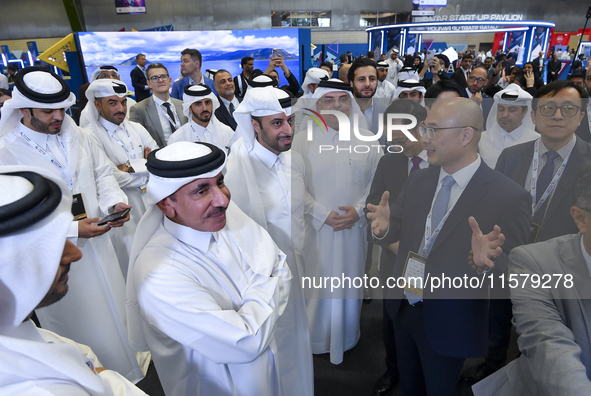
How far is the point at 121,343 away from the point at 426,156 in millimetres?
2403

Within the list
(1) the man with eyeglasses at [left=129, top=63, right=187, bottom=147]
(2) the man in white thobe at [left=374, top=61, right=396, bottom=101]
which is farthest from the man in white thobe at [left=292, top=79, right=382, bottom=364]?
(2) the man in white thobe at [left=374, top=61, right=396, bottom=101]

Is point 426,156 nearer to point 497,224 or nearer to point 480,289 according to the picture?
point 497,224

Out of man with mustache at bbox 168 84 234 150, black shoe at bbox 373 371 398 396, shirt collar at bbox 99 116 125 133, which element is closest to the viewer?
black shoe at bbox 373 371 398 396

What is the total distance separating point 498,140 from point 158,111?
379cm

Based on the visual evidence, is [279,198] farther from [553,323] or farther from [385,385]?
[553,323]

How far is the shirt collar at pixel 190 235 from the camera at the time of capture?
4.69ft

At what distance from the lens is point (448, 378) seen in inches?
66.6

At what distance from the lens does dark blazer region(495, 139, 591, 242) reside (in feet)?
4.50

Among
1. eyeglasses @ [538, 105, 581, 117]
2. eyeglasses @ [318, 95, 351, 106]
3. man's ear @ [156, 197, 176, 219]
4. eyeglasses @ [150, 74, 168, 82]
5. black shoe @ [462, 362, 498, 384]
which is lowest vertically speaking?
black shoe @ [462, 362, 498, 384]

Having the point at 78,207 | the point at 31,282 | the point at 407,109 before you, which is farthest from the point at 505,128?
the point at 78,207

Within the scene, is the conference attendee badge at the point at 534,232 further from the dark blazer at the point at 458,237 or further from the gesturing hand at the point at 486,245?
the gesturing hand at the point at 486,245

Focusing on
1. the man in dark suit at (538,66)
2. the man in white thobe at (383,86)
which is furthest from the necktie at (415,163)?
the man in dark suit at (538,66)

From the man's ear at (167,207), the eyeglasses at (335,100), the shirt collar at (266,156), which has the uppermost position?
the eyeglasses at (335,100)

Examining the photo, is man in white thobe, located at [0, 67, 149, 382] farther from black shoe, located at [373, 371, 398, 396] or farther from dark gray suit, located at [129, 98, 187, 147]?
black shoe, located at [373, 371, 398, 396]
